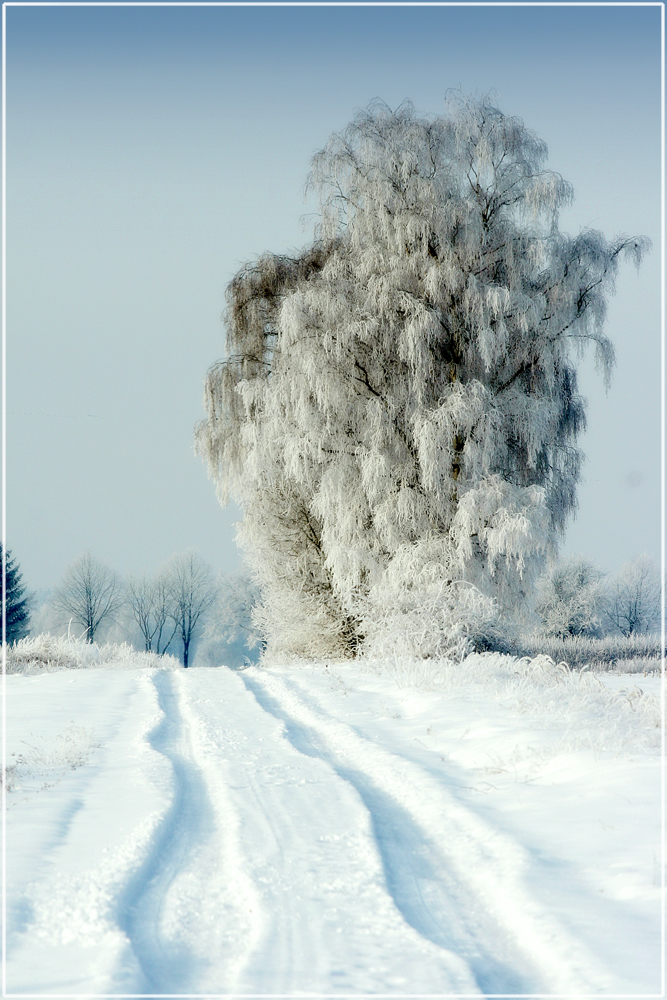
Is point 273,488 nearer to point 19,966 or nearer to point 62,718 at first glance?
point 62,718

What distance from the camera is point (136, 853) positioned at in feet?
8.38

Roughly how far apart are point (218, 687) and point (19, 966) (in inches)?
234

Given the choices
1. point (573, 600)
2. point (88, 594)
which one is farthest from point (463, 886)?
point (88, 594)

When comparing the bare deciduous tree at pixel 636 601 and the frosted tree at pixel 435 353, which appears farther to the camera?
the bare deciduous tree at pixel 636 601

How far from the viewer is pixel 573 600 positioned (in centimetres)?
3381

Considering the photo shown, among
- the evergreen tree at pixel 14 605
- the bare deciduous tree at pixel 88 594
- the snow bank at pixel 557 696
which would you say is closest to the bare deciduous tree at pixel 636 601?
the bare deciduous tree at pixel 88 594

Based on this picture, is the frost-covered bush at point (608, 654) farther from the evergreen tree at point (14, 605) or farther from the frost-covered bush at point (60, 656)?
the evergreen tree at point (14, 605)

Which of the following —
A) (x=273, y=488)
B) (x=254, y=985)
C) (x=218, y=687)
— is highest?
(x=273, y=488)

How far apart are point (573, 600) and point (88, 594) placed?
28985 mm

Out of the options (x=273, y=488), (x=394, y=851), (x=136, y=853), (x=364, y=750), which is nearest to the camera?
(x=136, y=853)

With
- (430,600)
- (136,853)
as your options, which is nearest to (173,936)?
(136,853)

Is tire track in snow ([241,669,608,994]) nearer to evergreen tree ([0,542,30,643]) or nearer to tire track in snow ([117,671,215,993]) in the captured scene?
tire track in snow ([117,671,215,993])

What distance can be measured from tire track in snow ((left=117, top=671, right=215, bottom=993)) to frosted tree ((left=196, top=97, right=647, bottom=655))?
295 inches

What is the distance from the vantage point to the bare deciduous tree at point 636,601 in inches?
1564
